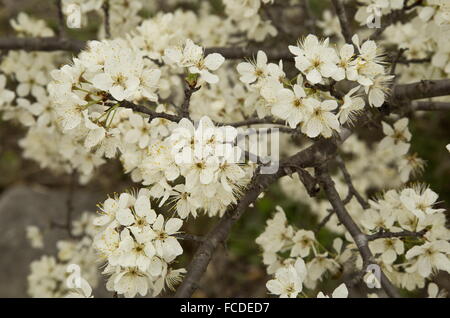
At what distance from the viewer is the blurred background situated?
4.36m

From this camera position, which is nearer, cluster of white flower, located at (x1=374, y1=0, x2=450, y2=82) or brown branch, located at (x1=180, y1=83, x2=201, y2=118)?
brown branch, located at (x1=180, y1=83, x2=201, y2=118)

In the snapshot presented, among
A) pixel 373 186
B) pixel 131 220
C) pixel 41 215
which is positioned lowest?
pixel 41 215

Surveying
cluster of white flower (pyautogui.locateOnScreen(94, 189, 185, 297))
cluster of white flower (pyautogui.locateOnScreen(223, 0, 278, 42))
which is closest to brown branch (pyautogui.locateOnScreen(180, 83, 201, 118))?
cluster of white flower (pyautogui.locateOnScreen(94, 189, 185, 297))

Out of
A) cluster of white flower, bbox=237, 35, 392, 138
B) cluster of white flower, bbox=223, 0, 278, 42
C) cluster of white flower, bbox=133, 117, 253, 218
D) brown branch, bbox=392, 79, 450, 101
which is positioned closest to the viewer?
cluster of white flower, bbox=133, 117, 253, 218

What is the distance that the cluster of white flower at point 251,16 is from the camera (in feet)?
8.74

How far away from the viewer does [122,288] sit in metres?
1.76

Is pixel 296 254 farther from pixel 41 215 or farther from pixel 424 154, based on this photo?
pixel 41 215

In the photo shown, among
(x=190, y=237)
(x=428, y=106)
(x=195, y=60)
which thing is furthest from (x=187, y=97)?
(x=428, y=106)

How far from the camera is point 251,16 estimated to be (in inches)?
109

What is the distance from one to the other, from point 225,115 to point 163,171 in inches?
36.7

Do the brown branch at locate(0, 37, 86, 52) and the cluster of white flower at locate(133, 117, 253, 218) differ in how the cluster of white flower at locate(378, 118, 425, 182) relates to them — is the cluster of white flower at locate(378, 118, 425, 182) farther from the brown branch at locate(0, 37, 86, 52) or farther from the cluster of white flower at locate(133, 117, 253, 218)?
the brown branch at locate(0, 37, 86, 52)

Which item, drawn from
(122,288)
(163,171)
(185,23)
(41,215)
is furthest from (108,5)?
(41,215)

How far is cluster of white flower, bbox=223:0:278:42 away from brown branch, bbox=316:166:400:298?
91 cm

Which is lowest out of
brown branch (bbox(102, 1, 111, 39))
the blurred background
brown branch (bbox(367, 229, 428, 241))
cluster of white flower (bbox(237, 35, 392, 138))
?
the blurred background
